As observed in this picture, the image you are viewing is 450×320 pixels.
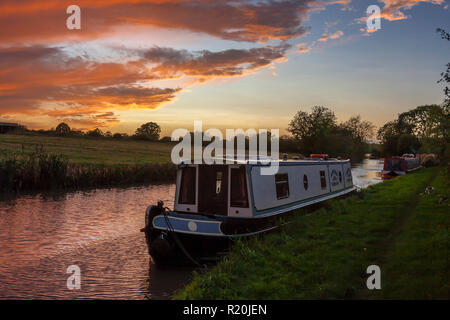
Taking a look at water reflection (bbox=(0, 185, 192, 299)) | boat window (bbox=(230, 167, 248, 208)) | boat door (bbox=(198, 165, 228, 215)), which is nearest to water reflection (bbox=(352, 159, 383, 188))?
water reflection (bbox=(0, 185, 192, 299))

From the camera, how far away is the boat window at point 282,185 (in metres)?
11.7

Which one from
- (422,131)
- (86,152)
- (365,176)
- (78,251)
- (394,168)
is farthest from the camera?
(422,131)

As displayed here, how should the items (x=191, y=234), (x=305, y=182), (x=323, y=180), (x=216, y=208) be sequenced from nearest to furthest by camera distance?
(x=191, y=234) → (x=216, y=208) → (x=305, y=182) → (x=323, y=180)

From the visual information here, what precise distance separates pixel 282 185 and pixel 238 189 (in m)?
2.30

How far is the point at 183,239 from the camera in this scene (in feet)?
31.2

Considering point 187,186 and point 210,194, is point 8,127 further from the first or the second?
point 210,194

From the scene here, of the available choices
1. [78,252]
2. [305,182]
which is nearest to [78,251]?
[78,252]

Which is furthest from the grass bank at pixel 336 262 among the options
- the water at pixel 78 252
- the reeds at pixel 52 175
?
the reeds at pixel 52 175

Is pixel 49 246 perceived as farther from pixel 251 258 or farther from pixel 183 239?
pixel 251 258

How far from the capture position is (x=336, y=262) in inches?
299

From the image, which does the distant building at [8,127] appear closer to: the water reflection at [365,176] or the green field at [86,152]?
the green field at [86,152]

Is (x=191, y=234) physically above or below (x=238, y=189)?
below

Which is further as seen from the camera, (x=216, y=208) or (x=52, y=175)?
(x=52, y=175)

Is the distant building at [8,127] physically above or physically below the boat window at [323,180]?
above
